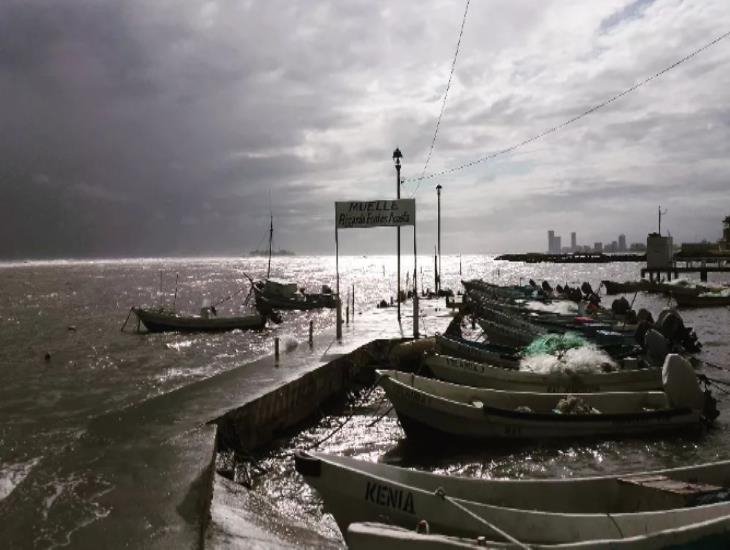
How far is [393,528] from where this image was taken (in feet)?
19.0

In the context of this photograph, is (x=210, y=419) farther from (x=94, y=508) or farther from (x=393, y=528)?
(x=393, y=528)

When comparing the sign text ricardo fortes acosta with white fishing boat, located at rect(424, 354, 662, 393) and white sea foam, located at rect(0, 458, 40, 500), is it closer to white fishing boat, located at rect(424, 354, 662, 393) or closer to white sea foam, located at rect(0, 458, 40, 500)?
white fishing boat, located at rect(424, 354, 662, 393)

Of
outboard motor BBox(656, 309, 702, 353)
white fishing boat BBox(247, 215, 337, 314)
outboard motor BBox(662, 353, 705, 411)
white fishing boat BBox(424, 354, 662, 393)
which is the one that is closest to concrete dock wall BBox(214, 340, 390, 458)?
white fishing boat BBox(424, 354, 662, 393)

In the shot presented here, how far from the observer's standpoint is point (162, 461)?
9.20 meters

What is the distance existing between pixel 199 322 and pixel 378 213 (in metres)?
24.1

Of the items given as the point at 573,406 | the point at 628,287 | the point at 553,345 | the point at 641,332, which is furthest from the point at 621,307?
the point at 628,287

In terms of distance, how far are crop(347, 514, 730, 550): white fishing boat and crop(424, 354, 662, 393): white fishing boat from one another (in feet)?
33.0

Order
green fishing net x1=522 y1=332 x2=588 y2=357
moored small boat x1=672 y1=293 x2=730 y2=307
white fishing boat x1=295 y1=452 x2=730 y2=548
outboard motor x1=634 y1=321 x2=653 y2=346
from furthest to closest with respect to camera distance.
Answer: moored small boat x1=672 y1=293 x2=730 y2=307, outboard motor x1=634 y1=321 x2=653 y2=346, green fishing net x1=522 y1=332 x2=588 y2=357, white fishing boat x1=295 y1=452 x2=730 y2=548

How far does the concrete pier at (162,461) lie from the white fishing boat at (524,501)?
1688 mm

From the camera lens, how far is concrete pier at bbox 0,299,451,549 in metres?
7.03

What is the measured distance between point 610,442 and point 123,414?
1079 cm

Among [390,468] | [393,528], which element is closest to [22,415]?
[390,468]

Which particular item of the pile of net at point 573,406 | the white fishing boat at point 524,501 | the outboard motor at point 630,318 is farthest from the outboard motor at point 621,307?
the white fishing boat at point 524,501

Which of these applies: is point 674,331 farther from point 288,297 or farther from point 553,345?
point 288,297
